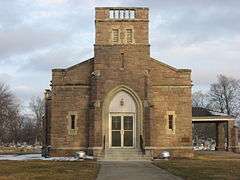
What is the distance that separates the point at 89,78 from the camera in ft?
121

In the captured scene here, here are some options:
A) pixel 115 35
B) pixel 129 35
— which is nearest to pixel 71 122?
pixel 115 35

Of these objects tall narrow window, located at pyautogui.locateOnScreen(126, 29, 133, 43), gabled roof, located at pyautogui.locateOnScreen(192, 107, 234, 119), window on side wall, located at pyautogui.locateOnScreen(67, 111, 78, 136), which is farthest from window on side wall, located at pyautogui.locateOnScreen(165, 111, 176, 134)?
gabled roof, located at pyautogui.locateOnScreen(192, 107, 234, 119)

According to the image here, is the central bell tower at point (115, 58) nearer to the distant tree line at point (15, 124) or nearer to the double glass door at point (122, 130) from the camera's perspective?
the double glass door at point (122, 130)

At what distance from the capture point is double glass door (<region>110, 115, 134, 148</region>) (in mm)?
36219

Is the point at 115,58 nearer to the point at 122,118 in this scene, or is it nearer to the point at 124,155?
the point at 122,118

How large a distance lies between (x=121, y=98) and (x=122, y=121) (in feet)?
5.42

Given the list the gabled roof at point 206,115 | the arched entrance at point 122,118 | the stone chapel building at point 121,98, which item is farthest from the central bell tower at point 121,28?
the gabled roof at point 206,115

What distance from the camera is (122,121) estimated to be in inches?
1435

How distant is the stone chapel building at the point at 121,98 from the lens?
35906mm

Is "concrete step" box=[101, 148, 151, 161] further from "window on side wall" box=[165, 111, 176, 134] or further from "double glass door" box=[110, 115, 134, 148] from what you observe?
"window on side wall" box=[165, 111, 176, 134]

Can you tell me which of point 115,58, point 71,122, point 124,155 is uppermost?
point 115,58

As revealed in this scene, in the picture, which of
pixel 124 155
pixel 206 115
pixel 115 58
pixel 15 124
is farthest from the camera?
pixel 15 124

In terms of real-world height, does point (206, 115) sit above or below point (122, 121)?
above

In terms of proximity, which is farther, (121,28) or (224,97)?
(224,97)
